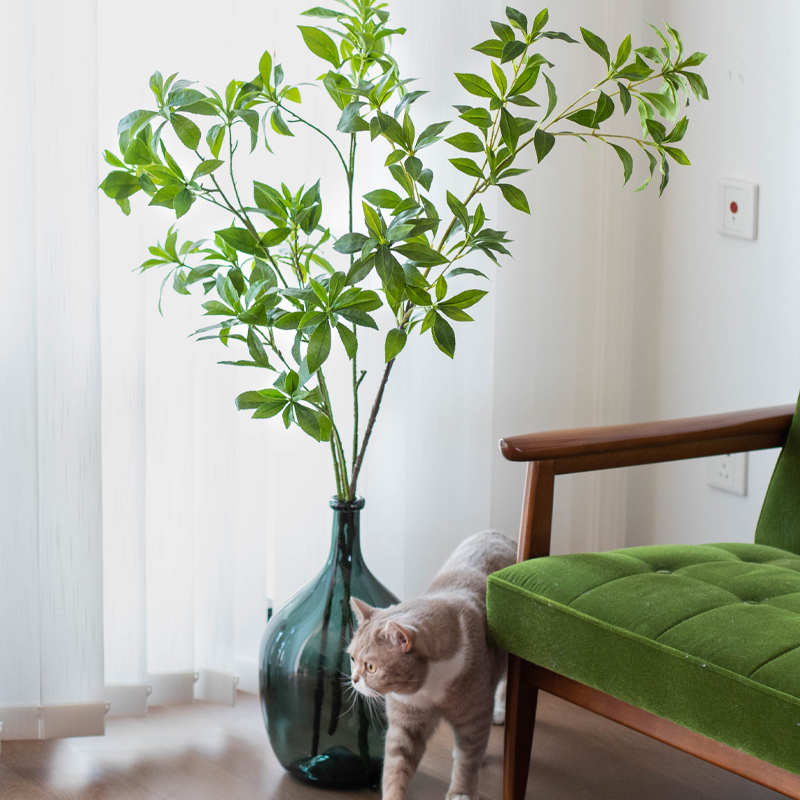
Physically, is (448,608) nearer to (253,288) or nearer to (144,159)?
(253,288)

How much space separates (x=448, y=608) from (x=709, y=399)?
0.85 m

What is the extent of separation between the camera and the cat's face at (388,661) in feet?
4.76

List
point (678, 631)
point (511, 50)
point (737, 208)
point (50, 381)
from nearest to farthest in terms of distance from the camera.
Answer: point (678, 631) < point (511, 50) < point (50, 381) < point (737, 208)

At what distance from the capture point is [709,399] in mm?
2137

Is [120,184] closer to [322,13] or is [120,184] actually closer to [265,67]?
[265,67]

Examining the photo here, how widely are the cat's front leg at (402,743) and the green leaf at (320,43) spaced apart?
896 millimetres

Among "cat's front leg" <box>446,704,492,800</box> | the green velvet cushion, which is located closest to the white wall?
the green velvet cushion

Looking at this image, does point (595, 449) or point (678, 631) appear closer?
point (678, 631)

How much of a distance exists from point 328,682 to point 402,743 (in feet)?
0.59

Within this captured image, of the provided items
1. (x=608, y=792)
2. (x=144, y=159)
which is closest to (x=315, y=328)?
(x=144, y=159)

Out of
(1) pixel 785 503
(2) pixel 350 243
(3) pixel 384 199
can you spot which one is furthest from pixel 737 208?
(2) pixel 350 243

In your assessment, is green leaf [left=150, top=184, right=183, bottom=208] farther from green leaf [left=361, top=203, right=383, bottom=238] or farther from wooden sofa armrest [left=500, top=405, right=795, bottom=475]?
wooden sofa armrest [left=500, top=405, right=795, bottom=475]

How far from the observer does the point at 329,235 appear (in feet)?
5.38

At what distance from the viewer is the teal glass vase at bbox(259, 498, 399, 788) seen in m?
1.71
